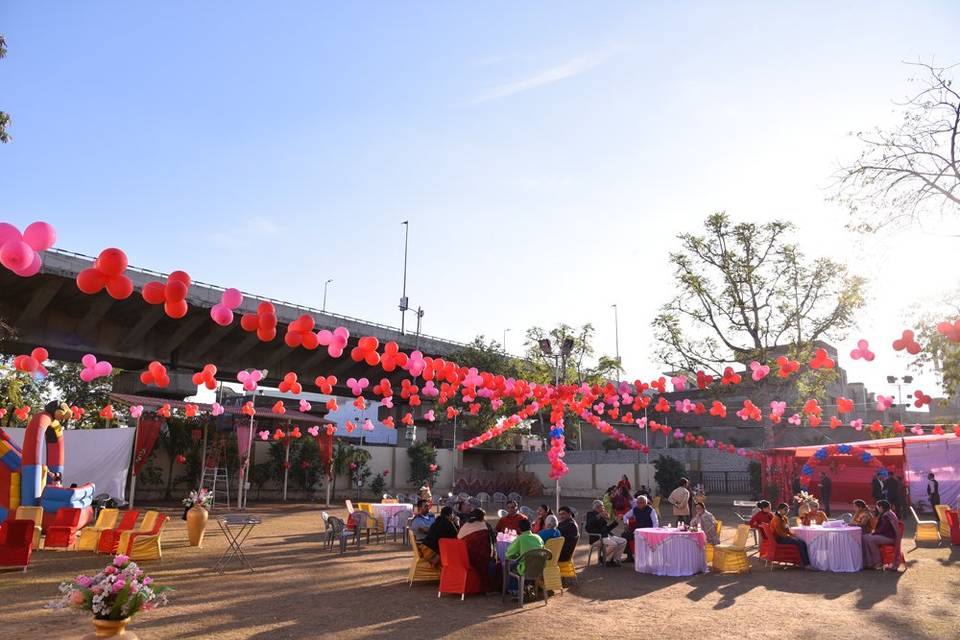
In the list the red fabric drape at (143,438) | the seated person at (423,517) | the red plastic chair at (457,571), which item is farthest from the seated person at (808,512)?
the red fabric drape at (143,438)

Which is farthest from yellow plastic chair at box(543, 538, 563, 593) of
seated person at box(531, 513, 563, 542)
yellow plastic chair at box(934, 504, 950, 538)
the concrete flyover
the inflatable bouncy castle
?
the concrete flyover

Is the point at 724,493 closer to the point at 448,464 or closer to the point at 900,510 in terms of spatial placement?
the point at 900,510

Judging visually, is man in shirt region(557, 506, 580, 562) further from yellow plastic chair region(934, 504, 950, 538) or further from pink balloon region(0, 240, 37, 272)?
yellow plastic chair region(934, 504, 950, 538)

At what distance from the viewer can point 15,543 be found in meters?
10.0

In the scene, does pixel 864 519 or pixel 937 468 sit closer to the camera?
pixel 864 519

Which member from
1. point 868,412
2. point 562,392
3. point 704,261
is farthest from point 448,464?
point 868,412

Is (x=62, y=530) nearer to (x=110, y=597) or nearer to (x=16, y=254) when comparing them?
(x=16, y=254)

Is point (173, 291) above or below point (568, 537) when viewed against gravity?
above

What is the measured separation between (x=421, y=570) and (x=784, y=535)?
259 inches

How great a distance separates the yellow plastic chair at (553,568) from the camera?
9109 mm

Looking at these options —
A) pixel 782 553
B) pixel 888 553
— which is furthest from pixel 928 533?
pixel 782 553

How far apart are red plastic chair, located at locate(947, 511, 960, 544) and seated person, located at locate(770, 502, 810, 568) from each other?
5.65 m

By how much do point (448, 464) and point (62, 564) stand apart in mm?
25748

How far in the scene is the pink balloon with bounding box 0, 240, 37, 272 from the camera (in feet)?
20.1
